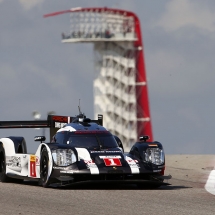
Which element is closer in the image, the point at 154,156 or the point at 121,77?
the point at 154,156

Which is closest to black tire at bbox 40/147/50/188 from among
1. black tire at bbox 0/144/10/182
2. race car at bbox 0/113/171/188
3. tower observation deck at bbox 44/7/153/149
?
race car at bbox 0/113/171/188

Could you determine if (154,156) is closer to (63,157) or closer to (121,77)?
(63,157)

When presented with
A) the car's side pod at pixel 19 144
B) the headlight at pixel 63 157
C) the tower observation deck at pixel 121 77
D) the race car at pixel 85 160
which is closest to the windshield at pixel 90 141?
the race car at pixel 85 160

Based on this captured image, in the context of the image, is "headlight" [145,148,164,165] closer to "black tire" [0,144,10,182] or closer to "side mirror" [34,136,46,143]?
"side mirror" [34,136,46,143]

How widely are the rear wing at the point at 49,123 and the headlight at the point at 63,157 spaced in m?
3.44

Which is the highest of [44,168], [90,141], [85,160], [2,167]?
[90,141]

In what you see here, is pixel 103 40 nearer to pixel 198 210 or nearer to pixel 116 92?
pixel 116 92

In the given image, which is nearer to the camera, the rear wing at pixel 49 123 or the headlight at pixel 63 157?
the headlight at pixel 63 157

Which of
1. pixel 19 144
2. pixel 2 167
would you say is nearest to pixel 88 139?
pixel 19 144

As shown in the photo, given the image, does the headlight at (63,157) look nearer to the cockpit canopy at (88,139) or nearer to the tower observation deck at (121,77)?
the cockpit canopy at (88,139)

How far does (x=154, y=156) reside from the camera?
17.5 metres

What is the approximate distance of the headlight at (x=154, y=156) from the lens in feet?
57.2

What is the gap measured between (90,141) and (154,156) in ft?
4.42

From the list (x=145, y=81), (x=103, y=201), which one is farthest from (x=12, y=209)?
(x=145, y=81)
